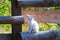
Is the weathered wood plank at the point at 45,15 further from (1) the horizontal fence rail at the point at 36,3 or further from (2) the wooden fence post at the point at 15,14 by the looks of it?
(1) the horizontal fence rail at the point at 36,3

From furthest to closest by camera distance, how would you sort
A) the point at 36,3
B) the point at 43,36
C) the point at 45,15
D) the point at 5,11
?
the point at 5,11
the point at 45,15
the point at 36,3
the point at 43,36

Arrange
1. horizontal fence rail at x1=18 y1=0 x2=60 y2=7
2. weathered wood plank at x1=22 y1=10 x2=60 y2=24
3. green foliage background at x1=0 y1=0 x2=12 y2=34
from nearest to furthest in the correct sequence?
1. horizontal fence rail at x1=18 y1=0 x2=60 y2=7
2. weathered wood plank at x1=22 y1=10 x2=60 y2=24
3. green foliage background at x1=0 y1=0 x2=12 y2=34

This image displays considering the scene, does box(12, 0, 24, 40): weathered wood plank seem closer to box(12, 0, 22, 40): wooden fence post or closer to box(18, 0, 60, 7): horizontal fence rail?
box(12, 0, 22, 40): wooden fence post

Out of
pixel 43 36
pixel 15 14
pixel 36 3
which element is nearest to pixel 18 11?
pixel 15 14

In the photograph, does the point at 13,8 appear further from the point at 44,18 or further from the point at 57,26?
the point at 57,26

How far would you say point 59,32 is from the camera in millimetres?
2307

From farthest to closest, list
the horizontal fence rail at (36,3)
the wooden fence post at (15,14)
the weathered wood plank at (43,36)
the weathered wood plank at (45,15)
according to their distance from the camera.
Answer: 1. the weathered wood plank at (45,15)
2. the wooden fence post at (15,14)
3. the horizontal fence rail at (36,3)
4. the weathered wood plank at (43,36)

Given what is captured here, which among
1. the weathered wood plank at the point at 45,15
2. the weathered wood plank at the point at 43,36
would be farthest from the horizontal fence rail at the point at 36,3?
the weathered wood plank at the point at 43,36

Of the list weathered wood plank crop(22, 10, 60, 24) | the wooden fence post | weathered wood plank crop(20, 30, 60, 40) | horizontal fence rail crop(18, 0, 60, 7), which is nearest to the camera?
weathered wood plank crop(20, 30, 60, 40)

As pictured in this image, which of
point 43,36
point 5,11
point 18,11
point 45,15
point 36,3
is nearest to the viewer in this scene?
point 43,36

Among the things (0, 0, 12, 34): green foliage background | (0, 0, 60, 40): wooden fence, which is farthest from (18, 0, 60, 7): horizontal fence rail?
(0, 0, 12, 34): green foliage background

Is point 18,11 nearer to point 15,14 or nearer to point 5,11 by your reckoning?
point 15,14

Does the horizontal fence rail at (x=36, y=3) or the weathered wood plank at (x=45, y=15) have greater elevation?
the horizontal fence rail at (x=36, y=3)

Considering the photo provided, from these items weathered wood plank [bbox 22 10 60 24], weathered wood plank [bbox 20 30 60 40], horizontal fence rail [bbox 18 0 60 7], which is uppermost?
horizontal fence rail [bbox 18 0 60 7]
